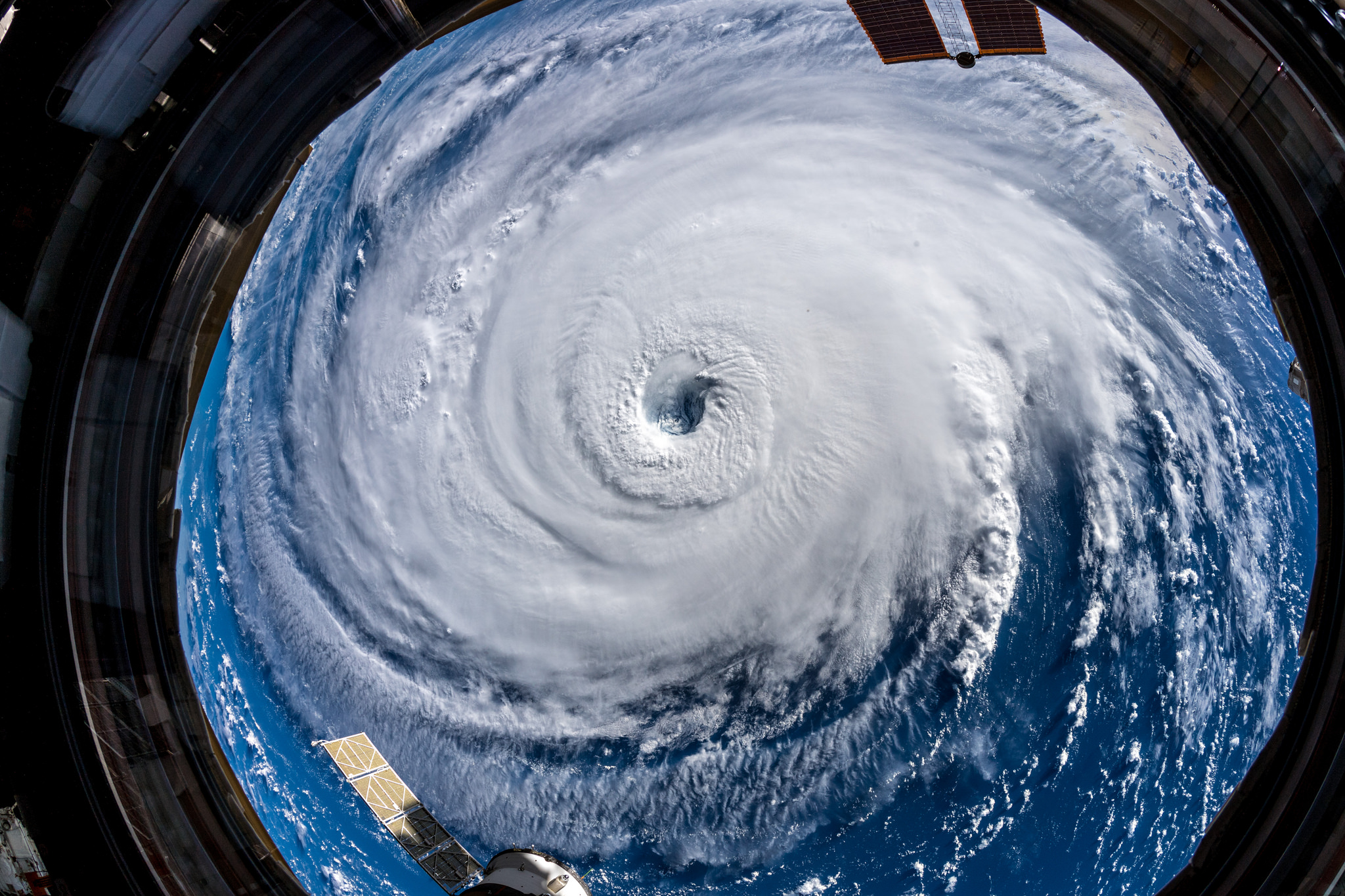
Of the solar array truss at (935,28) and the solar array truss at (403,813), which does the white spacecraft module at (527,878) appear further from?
the solar array truss at (935,28)

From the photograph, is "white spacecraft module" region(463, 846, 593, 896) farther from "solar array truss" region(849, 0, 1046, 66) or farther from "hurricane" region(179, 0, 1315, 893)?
"solar array truss" region(849, 0, 1046, 66)

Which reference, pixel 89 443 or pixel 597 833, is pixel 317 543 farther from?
pixel 597 833

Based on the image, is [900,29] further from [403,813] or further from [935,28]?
[403,813]

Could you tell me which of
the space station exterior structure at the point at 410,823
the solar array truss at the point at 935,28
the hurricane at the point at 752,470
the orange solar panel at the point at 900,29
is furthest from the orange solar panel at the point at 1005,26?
the space station exterior structure at the point at 410,823

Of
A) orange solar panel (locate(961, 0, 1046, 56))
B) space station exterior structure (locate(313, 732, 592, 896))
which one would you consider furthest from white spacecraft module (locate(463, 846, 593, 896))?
orange solar panel (locate(961, 0, 1046, 56))

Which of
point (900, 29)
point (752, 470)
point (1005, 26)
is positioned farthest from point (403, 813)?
point (1005, 26)

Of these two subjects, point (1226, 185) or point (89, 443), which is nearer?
point (1226, 185)

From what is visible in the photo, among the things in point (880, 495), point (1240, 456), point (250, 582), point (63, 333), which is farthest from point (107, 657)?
point (1240, 456)
